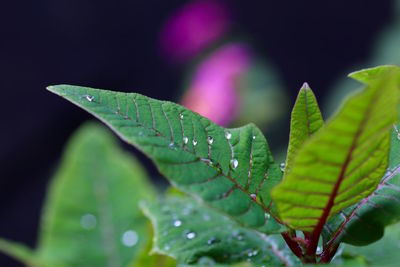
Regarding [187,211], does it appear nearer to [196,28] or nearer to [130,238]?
[130,238]

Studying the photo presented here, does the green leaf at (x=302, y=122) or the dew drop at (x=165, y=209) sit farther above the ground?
the green leaf at (x=302, y=122)

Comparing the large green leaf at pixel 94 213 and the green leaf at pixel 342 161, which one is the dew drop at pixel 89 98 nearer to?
the green leaf at pixel 342 161

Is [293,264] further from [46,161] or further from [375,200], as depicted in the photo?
[46,161]

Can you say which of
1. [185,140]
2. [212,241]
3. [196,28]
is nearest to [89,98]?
[185,140]

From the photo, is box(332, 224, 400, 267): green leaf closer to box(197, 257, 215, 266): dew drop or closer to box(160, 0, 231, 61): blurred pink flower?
box(197, 257, 215, 266): dew drop

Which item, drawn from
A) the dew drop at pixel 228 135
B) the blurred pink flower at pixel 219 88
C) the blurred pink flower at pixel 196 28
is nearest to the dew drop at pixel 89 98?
the dew drop at pixel 228 135

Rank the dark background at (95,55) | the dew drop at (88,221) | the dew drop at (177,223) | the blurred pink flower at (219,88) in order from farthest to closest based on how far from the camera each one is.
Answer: the dark background at (95,55) → the blurred pink flower at (219,88) → the dew drop at (88,221) → the dew drop at (177,223)
